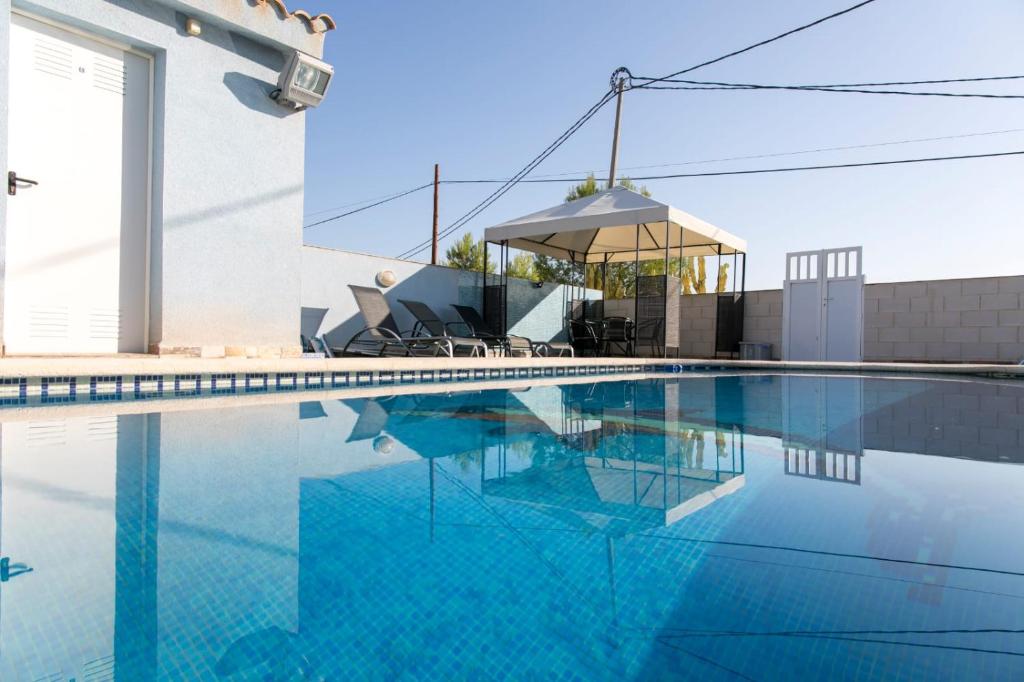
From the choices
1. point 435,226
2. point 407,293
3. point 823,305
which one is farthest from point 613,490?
point 435,226

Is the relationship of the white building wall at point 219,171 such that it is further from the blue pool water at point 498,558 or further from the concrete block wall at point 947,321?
the concrete block wall at point 947,321

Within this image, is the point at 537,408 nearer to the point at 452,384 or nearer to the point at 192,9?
A: the point at 452,384

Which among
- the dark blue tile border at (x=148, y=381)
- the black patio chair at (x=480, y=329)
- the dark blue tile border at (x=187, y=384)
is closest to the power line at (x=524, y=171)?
the black patio chair at (x=480, y=329)

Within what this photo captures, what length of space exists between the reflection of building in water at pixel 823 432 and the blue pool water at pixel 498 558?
0.13 ft

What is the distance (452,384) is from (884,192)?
47.3ft

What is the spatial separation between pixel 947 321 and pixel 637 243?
4786mm

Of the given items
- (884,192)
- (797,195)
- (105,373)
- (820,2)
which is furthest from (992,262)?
(105,373)

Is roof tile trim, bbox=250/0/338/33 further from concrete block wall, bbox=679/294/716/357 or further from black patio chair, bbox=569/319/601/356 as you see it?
concrete block wall, bbox=679/294/716/357

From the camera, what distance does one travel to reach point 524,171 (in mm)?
18719

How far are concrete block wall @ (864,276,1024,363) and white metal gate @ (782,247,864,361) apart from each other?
239mm

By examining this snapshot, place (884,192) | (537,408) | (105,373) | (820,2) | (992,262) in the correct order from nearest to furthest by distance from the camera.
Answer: (105,373), (537,408), (820,2), (992,262), (884,192)

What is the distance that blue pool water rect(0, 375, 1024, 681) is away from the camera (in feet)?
3.06

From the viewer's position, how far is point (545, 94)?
15.3 metres

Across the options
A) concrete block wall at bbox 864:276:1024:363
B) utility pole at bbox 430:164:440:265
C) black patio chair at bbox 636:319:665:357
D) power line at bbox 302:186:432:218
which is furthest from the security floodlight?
power line at bbox 302:186:432:218
